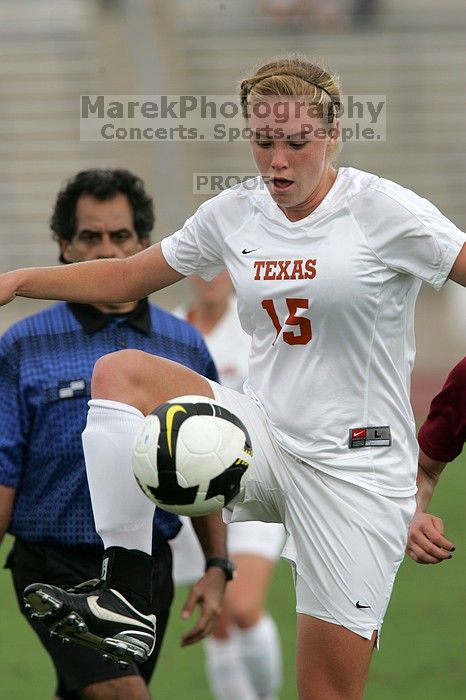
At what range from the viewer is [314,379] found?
4.35 metres

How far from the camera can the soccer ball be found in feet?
13.1

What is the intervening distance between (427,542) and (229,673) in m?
2.68

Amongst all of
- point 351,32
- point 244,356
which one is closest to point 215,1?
point 351,32

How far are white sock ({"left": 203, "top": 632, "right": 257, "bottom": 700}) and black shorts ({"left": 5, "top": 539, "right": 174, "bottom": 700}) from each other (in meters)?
1.59

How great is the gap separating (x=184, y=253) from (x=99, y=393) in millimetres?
657

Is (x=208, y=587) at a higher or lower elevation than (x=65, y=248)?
lower

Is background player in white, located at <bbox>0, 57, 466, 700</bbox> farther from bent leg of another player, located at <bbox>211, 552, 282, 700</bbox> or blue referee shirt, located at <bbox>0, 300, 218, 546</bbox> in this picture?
bent leg of another player, located at <bbox>211, 552, 282, 700</bbox>

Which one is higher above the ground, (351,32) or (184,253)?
(351,32)

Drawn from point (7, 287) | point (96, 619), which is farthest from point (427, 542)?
point (7, 287)

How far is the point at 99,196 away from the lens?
539 cm

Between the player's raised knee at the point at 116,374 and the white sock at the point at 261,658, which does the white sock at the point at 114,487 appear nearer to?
the player's raised knee at the point at 116,374

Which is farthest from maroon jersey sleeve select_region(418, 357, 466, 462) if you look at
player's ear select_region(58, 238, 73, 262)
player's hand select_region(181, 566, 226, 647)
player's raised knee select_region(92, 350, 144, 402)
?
player's ear select_region(58, 238, 73, 262)

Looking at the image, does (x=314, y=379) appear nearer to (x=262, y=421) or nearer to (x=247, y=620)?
(x=262, y=421)

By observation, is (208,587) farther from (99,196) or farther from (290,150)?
(290,150)
